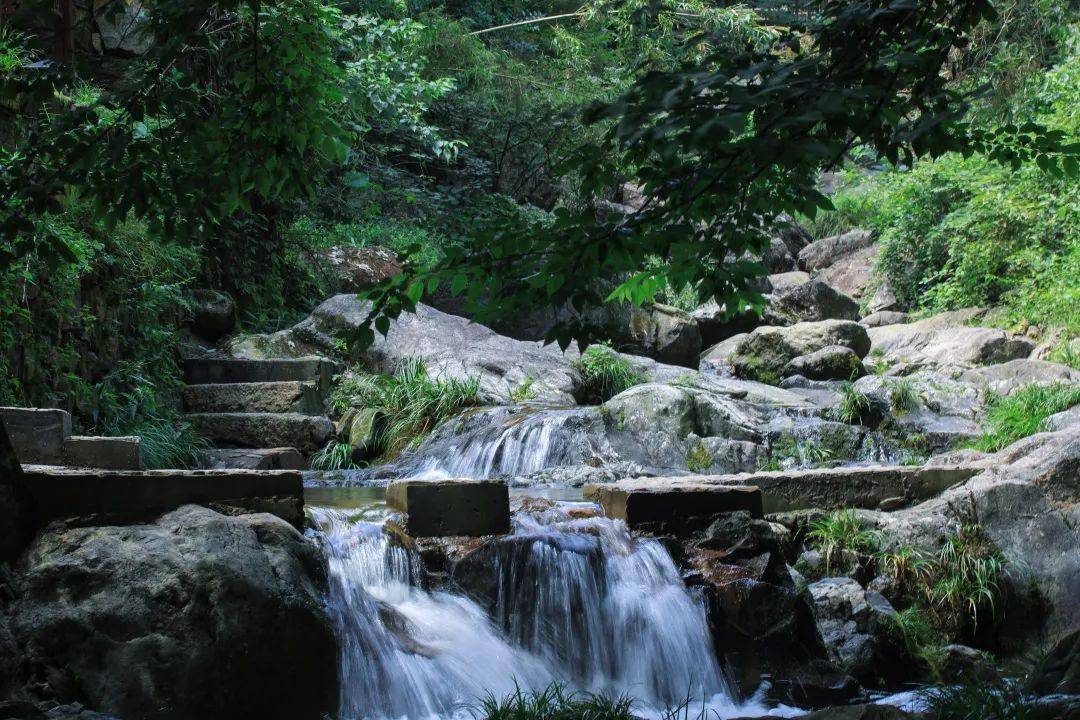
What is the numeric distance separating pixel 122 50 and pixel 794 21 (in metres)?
11.9

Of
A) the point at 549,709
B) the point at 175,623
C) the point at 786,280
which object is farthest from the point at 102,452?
the point at 786,280

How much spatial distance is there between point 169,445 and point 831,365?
28.9 feet

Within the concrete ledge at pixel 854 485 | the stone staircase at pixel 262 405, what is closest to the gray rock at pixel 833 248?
the stone staircase at pixel 262 405

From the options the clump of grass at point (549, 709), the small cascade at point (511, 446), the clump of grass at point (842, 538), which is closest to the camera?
the clump of grass at point (549, 709)

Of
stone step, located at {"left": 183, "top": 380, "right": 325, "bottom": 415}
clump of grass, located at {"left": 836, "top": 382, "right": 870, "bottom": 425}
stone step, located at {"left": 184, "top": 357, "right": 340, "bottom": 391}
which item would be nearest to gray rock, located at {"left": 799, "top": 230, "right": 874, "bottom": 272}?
clump of grass, located at {"left": 836, "top": 382, "right": 870, "bottom": 425}

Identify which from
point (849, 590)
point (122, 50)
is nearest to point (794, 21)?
point (849, 590)

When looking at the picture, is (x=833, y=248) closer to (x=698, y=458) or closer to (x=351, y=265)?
(x=351, y=265)

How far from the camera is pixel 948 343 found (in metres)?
13.6

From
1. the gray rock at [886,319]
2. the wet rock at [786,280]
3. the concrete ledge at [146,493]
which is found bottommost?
the concrete ledge at [146,493]

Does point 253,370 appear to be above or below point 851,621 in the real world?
above

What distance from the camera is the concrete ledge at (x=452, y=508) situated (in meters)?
→ 4.71

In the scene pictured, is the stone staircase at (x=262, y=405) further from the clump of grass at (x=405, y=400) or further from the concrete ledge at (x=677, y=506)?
the concrete ledge at (x=677, y=506)

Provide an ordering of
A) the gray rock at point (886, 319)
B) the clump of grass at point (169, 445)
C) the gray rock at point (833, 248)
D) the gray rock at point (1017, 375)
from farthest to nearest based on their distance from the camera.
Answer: the gray rock at point (833, 248) → the gray rock at point (886, 319) → the gray rock at point (1017, 375) → the clump of grass at point (169, 445)

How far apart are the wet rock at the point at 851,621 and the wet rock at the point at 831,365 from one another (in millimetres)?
7415
